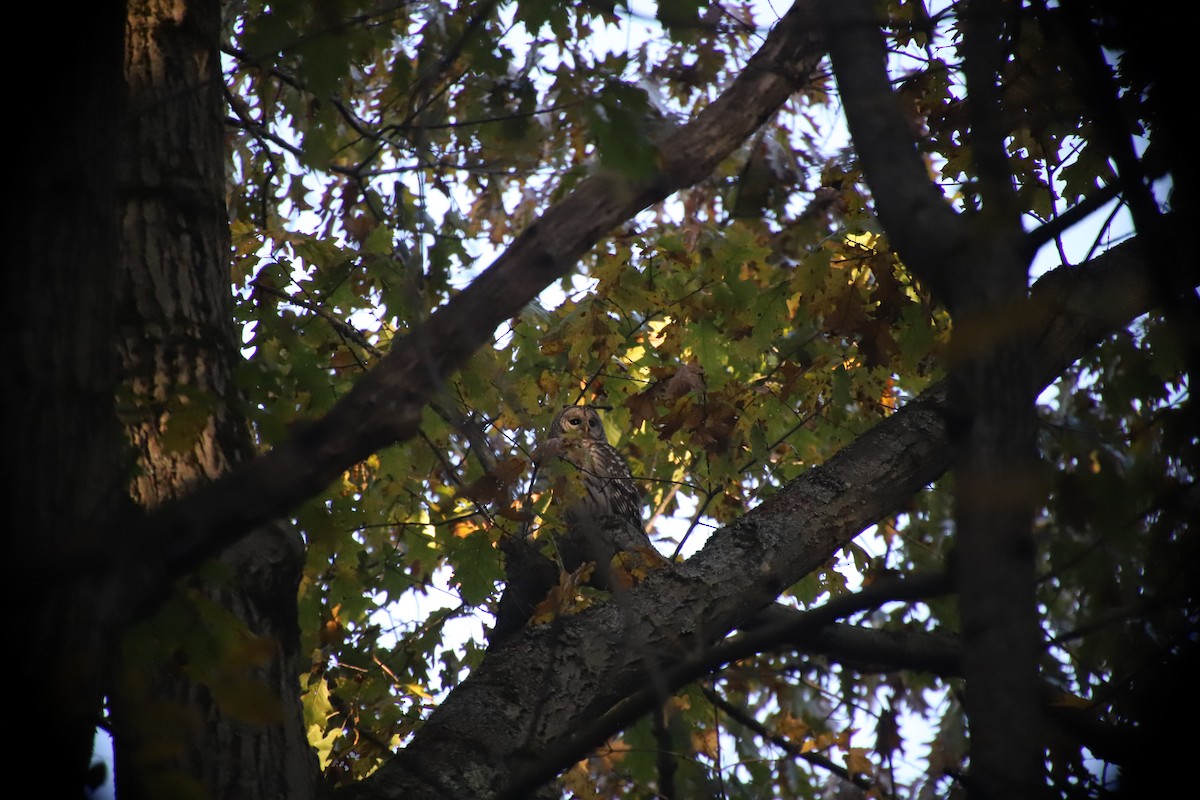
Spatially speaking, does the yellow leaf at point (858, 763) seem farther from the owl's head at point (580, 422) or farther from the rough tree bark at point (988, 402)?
the rough tree bark at point (988, 402)

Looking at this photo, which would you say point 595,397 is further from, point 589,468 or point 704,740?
point 704,740

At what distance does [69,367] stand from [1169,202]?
191 centimetres

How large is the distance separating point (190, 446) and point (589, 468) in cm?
277

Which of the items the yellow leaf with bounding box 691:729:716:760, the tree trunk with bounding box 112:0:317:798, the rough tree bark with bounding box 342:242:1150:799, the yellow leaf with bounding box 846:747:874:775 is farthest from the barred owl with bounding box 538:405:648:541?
the yellow leaf with bounding box 846:747:874:775

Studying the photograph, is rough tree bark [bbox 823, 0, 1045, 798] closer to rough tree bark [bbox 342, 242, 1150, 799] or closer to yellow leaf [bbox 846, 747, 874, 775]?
rough tree bark [bbox 342, 242, 1150, 799]

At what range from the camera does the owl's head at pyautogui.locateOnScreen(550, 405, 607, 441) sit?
205 inches

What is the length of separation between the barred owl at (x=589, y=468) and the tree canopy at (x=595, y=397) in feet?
0.57

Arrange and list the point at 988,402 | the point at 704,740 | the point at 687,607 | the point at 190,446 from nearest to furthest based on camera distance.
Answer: the point at 988,402, the point at 190,446, the point at 687,607, the point at 704,740

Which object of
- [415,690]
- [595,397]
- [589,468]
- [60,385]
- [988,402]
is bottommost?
[988,402]

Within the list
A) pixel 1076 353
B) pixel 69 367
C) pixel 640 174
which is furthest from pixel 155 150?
pixel 1076 353

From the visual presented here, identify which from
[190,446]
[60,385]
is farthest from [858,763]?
[60,385]

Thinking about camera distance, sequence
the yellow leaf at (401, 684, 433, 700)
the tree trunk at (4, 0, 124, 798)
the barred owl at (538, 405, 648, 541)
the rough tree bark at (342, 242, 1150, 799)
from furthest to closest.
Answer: the yellow leaf at (401, 684, 433, 700) < the barred owl at (538, 405, 648, 541) < the rough tree bark at (342, 242, 1150, 799) < the tree trunk at (4, 0, 124, 798)

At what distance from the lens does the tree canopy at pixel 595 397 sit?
4.90 feet

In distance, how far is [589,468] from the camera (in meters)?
4.82
